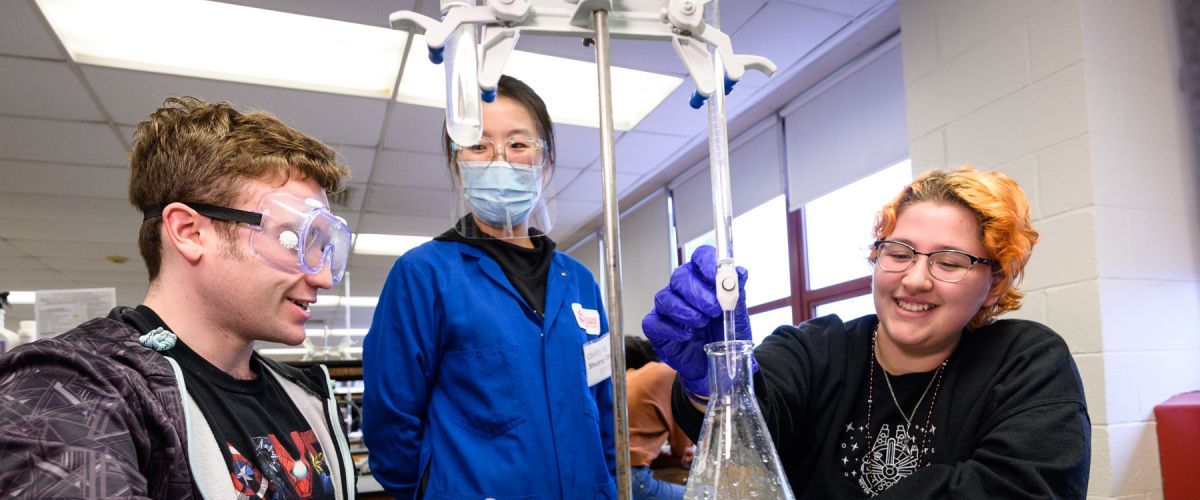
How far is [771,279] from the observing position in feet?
14.8

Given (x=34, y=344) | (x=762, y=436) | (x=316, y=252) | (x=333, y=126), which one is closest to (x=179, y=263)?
(x=316, y=252)

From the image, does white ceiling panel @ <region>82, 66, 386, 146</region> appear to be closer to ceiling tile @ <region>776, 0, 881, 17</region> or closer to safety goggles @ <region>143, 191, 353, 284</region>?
ceiling tile @ <region>776, 0, 881, 17</region>

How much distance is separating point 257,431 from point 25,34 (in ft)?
8.89

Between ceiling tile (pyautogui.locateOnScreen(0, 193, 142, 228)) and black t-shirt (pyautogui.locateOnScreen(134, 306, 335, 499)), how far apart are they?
4432mm

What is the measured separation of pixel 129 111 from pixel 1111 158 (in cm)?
408

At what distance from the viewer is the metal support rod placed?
1.86 ft

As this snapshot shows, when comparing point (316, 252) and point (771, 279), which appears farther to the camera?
point (771, 279)

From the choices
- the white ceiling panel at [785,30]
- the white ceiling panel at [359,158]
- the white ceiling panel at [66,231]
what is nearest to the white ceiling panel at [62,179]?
the white ceiling panel at [66,231]

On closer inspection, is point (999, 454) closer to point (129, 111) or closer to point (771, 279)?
point (771, 279)

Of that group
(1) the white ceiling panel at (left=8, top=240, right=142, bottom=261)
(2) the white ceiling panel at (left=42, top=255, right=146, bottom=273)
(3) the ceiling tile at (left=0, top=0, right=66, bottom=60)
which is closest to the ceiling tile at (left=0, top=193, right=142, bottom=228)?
(1) the white ceiling panel at (left=8, top=240, right=142, bottom=261)

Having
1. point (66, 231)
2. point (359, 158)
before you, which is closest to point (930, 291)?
point (359, 158)

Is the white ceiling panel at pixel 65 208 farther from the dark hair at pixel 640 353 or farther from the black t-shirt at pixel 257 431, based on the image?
the black t-shirt at pixel 257 431

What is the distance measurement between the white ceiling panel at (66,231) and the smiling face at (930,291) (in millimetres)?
5674

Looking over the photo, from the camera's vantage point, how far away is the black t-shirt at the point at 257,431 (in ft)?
3.12
